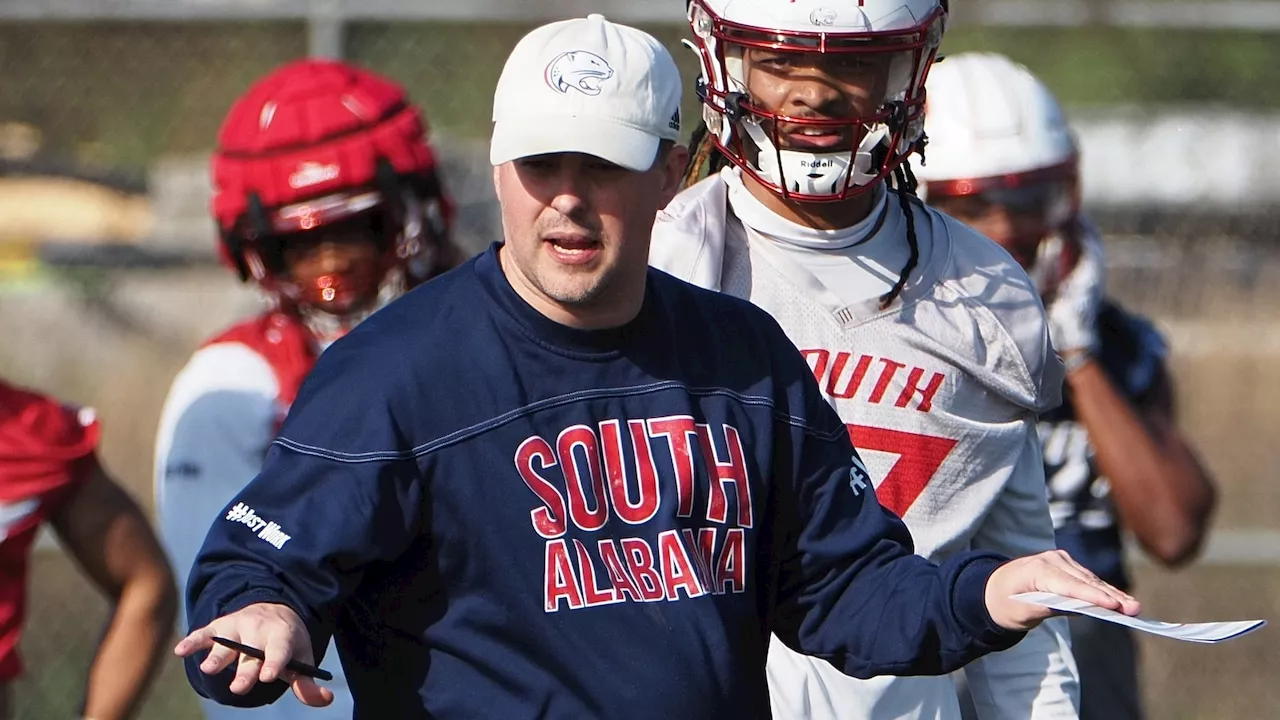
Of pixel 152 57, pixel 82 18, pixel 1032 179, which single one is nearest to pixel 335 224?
pixel 1032 179

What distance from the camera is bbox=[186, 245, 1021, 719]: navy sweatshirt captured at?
2.33 m

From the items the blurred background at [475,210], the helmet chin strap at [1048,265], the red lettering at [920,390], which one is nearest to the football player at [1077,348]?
the helmet chin strap at [1048,265]

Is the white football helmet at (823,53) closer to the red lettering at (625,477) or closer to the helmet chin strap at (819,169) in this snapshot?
the helmet chin strap at (819,169)

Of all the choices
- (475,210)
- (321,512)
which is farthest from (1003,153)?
(475,210)

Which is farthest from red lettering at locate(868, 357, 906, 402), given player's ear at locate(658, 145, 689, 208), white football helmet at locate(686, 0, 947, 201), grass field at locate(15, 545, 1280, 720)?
grass field at locate(15, 545, 1280, 720)

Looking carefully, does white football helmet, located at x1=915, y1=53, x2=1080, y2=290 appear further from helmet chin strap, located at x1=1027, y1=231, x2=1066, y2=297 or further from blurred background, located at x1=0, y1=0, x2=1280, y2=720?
blurred background, located at x1=0, y1=0, x2=1280, y2=720

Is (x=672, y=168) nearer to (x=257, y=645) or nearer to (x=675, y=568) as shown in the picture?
(x=675, y=568)

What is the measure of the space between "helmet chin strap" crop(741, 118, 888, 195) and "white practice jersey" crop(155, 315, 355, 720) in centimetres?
155

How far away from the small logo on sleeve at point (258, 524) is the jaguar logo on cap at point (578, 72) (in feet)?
2.09

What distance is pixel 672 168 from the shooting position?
262cm

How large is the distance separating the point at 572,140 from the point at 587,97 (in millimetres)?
63

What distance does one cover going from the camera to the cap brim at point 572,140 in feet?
7.93

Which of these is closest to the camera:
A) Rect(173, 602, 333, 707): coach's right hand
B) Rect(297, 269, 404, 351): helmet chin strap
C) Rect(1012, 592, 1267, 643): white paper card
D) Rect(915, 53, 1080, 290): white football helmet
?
Rect(173, 602, 333, 707): coach's right hand

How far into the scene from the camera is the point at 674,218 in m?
3.09
